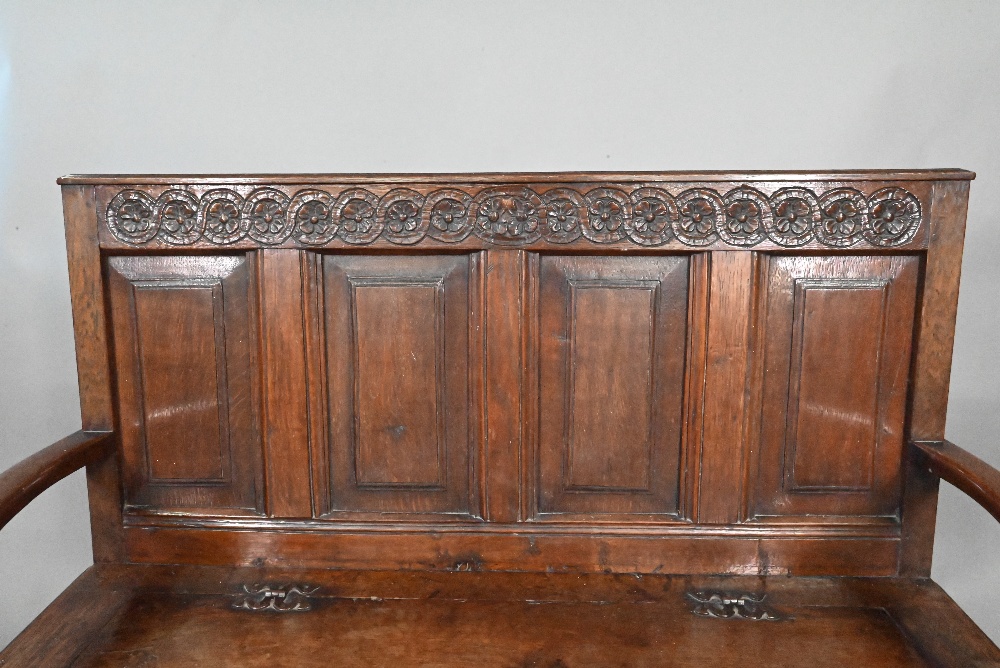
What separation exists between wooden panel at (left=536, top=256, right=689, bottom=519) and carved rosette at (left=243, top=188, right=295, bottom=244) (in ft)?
2.03

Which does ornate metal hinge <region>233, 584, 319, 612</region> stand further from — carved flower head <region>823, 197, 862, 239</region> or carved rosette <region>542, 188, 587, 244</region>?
carved flower head <region>823, 197, 862, 239</region>

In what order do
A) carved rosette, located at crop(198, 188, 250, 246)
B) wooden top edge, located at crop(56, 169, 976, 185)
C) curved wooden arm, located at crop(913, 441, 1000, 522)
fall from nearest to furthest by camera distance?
curved wooden arm, located at crop(913, 441, 1000, 522) < wooden top edge, located at crop(56, 169, 976, 185) < carved rosette, located at crop(198, 188, 250, 246)

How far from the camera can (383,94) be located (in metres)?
2.63

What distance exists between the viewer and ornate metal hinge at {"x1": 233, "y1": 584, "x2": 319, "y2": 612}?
1934mm

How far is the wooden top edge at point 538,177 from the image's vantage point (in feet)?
6.07

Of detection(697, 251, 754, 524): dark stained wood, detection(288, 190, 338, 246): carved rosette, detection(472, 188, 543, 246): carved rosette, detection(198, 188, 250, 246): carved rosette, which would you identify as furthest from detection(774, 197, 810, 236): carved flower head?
detection(198, 188, 250, 246): carved rosette

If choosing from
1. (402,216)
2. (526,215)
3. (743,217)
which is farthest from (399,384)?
(743,217)

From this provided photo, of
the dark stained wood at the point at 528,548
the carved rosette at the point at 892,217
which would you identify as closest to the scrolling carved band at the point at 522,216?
the carved rosette at the point at 892,217

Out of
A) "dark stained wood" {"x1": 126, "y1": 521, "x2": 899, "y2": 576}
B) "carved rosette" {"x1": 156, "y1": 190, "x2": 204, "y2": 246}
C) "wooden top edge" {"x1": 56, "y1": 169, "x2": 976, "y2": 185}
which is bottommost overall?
"dark stained wood" {"x1": 126, "y1": 521, "x2": 899, "y2": 576}

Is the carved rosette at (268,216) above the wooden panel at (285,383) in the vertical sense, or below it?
above

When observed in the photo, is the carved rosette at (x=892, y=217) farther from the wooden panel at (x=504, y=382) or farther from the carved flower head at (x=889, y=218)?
the wooden panel at (x=504, y=382)

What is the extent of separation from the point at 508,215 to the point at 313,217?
458 millimetres

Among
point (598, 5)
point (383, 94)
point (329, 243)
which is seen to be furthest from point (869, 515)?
→ point (383, 94)

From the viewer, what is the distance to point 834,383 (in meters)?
1.97
